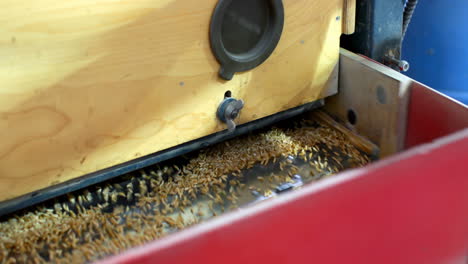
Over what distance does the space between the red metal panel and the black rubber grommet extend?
0.46m

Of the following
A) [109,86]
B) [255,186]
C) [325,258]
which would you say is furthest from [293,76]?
[325,258]

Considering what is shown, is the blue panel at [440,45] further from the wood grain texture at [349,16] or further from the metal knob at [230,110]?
the metal knob at [230,110]

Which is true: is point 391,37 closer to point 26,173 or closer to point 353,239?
point 353,239

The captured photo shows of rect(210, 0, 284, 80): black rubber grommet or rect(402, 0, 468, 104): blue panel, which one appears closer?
rect(210, 0, 284, 80): black rubber grommet

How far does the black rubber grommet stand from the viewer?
1062mm

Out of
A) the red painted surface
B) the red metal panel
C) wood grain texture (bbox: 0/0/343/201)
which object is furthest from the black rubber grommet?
the red metal panel

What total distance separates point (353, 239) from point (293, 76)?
55 centimetres

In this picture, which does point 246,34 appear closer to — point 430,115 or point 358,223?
point 430,115

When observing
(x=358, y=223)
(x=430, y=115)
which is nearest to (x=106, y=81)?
(x=358, y=223)

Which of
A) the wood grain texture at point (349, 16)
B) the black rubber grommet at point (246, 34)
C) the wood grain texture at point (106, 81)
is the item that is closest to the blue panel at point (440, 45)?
the wood grain texture at point (349, 16)

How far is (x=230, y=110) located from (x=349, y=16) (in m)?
0.40

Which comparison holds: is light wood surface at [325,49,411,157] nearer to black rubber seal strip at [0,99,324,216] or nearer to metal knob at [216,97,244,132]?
black rubber seal strip at [0,99,324,216]

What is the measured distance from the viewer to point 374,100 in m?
1.17

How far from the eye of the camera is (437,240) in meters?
0.83
